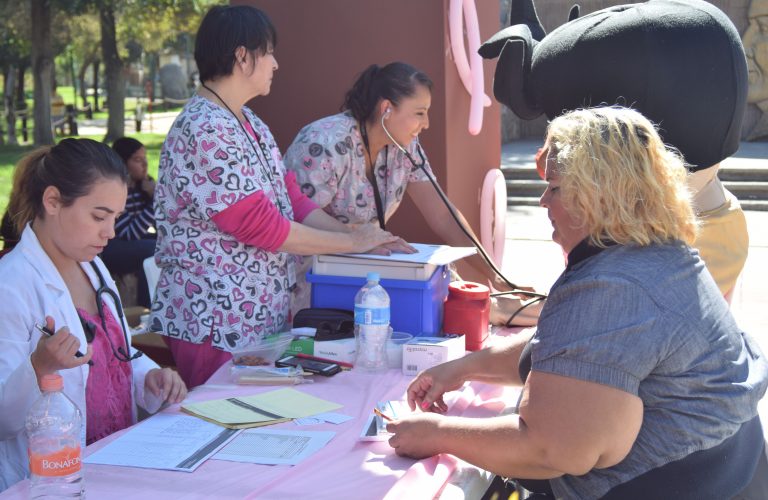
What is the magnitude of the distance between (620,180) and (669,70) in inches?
23.0

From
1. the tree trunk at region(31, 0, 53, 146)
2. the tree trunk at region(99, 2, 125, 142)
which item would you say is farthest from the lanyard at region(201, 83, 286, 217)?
the tree trunk at region(99, 2, 125, 142)

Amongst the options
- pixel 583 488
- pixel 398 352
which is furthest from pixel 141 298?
pixel 583 488

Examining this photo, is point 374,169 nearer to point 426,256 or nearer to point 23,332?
point 426,256

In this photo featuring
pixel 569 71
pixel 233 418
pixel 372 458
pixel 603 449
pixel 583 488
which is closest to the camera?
pixel 603 449

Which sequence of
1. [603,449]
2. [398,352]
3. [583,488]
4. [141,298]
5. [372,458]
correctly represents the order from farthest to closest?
1. [141,298]
2. [398,352]
3. [372,458]
4. [583,488]
5. [603,449]

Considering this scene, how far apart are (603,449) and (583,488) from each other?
7.5 inches

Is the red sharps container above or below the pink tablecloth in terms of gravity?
above

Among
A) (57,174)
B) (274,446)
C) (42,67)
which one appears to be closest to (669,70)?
(274,446)

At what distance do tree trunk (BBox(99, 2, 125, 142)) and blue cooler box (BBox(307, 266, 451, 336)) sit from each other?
585 inches

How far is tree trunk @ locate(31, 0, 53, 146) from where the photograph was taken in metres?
15.3

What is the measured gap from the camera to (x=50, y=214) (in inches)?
79.1

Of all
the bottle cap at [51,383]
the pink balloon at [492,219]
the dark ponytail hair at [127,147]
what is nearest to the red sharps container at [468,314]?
the bottle cap at [51,383]

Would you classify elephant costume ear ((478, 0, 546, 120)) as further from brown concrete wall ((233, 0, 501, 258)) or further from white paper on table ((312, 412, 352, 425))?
brown concrete wall ((233, 0, 501, 258))

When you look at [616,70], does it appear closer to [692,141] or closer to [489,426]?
[692,141]
